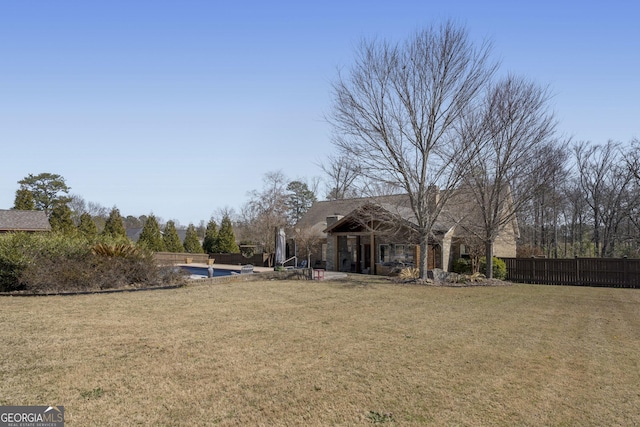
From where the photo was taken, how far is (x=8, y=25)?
10.5 m

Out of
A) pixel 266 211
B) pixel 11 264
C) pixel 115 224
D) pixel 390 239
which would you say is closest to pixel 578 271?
pixel 390 239

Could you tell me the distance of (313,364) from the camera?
5793 millimetres

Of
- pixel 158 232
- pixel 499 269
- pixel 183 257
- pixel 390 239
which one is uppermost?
pixel 158 232

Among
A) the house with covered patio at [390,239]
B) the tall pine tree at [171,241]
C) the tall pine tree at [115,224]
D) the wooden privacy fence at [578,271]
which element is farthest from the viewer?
the tall pine tree at [171,241]

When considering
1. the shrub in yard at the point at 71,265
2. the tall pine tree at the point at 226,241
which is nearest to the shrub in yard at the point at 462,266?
the shrub in yard at the point at 71,265

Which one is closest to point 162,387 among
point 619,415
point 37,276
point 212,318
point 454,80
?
point 212,318

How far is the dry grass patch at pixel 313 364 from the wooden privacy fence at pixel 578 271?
33.0 feet

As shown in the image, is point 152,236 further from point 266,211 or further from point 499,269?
point 499,269

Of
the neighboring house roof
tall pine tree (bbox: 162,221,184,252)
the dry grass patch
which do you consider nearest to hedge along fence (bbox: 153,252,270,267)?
tall pine tree (bbox: 162,221,184,252)

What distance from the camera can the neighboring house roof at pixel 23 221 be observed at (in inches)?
1293

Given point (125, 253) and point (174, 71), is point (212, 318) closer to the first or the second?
point (125, 253)

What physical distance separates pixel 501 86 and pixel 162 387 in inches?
788

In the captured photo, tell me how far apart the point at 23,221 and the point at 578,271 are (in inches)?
1600

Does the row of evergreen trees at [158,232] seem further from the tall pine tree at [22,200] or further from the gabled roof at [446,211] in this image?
the gabled roof at [446,211]
